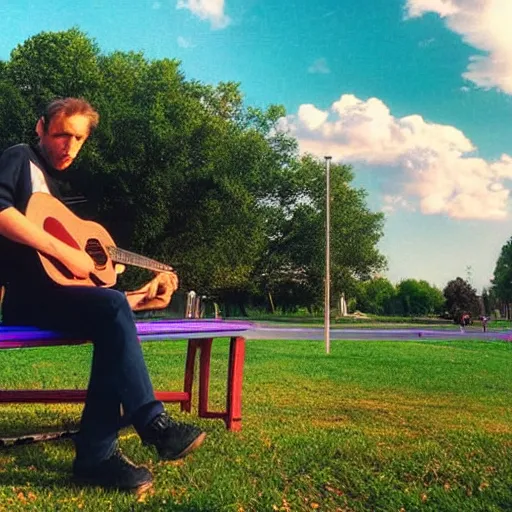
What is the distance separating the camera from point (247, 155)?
37.5 metres

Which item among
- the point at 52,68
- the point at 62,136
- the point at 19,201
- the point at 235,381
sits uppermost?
the point at 52,68

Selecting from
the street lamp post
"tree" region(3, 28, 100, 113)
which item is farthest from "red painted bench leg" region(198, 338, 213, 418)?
"tree" region(3, 28, 100, 113)

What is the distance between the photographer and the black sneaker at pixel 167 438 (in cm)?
322

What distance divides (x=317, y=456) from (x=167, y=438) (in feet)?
3.89

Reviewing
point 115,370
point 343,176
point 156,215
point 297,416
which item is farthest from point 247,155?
point 115,370

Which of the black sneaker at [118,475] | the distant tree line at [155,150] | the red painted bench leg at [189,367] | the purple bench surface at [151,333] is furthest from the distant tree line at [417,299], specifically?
the black sneaker at [118,475]

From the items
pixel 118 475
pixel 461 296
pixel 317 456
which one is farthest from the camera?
pixel 461 296

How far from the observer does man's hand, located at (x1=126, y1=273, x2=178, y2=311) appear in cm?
415

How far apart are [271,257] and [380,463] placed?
44.2 metres

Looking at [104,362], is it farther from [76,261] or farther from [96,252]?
[96,252]

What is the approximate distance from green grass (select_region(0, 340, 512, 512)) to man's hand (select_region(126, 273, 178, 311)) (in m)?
0.76

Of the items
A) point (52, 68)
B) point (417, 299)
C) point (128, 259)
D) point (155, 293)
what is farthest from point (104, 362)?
point (417, 299)

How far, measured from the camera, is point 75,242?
373 cm

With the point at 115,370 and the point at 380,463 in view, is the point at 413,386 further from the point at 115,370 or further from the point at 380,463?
the point at 115,370
